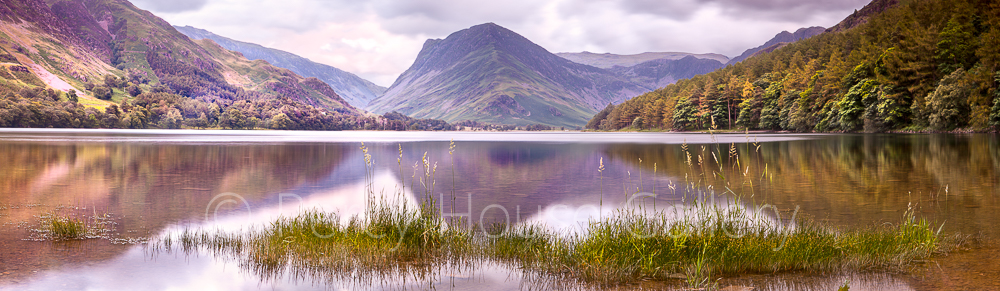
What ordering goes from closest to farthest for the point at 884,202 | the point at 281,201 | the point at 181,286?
the point at 181,286 → the point at 884,202 → the point at 281,201

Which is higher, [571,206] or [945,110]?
[945,110]

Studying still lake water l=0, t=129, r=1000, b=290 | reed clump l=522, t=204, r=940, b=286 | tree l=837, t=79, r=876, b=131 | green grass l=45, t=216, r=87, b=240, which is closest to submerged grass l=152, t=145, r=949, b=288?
reed clump l=522, t=204, r=940, b=286

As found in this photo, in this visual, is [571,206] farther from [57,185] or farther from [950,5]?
[950,5]

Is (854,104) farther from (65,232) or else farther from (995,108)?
(65,232)

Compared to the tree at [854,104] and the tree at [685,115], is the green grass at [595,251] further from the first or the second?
the tree at [685,115]

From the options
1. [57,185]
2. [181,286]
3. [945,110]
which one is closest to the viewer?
[181,286]

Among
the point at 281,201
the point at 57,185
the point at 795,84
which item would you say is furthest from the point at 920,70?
the point at 57,185

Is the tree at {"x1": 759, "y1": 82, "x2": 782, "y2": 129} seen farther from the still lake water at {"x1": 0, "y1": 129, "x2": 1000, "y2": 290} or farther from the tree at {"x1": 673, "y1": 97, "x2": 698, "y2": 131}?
the still lake water at {"x1": 0, "y1": 129, "x2": 1000, "y2": 290}

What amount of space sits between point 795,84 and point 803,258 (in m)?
125

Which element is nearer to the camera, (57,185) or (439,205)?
(439,205)

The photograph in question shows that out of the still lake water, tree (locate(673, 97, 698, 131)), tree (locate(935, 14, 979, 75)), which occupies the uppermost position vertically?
tree (locate(935, 14, 979, 75))

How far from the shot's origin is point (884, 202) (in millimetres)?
14281

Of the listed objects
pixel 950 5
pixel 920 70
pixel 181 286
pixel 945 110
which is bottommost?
pixel 181 286

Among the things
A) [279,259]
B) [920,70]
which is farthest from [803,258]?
[920,70]
